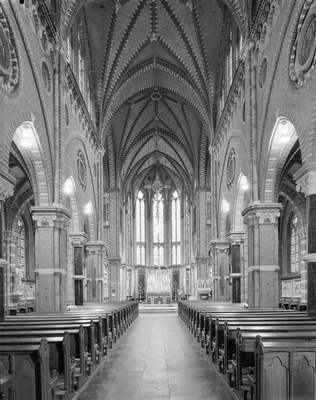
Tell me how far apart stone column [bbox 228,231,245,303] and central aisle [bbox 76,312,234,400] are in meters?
10.0

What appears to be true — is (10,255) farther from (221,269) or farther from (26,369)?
(26,369)

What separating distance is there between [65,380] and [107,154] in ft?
110

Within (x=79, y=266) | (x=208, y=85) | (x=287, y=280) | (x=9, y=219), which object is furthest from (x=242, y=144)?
(x=9, y=219)

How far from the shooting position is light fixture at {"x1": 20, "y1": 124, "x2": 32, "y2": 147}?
635 inches

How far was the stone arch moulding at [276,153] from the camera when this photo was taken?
16.2 m

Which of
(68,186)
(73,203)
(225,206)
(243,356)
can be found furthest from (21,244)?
(243,356)

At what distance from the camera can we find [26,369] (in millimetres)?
6098

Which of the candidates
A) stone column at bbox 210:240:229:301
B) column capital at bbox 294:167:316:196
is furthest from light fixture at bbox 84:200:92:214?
column capital at bbox 294:167:316:196

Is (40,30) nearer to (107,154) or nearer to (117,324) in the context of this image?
(117,324)

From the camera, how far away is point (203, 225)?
41.9 metres

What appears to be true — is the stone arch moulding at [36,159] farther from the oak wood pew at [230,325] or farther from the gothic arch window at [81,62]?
the oak wood pew at [230,325]

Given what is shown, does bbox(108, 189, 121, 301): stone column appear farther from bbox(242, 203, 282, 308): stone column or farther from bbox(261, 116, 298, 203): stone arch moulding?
bbox(261, 116, 298, 203): stone arch moulding

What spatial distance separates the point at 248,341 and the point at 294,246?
86.4 ft

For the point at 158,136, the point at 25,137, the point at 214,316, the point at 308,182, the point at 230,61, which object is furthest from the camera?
the point at 158,136
